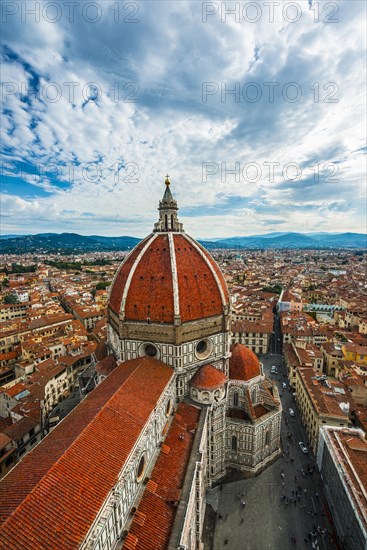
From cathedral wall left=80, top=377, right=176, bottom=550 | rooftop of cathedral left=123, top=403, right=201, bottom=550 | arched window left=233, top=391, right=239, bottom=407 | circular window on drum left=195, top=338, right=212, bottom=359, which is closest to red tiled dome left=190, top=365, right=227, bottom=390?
circular window on drum left=195, top=338, right=212, bottom=359

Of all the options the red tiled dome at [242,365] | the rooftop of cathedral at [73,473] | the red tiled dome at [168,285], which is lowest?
the red tiled dome at [242,365]

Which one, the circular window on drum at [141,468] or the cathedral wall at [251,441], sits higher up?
the circular window on drum at [141,468]

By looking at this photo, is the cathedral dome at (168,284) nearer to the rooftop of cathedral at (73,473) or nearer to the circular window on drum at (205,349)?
the circular window on drum at (205,349)

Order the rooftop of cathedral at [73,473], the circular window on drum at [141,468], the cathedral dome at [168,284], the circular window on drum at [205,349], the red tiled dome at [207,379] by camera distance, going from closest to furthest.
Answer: the rooftop of cathedral at [73,473] < the circular window on drum at [141,468] < the cathedral dome at [168,284] < the red tiled dome at [207,379] < the circular window on drum at [205,349]

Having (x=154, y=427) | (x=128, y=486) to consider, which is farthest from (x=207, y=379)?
(x=128, y=486)

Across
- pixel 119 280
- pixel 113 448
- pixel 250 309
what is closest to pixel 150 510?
→ pixel 113 448

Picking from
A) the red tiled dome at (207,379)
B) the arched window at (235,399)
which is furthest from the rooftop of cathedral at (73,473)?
the arched window at (235,399)

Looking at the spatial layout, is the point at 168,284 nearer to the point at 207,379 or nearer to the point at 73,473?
the point at 207,379

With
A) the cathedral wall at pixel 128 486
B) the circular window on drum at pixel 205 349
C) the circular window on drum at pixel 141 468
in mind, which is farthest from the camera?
the circular window on drum at pixel 205 349
